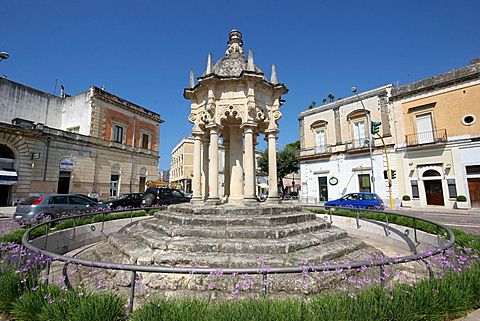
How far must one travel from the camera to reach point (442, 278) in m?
3.10

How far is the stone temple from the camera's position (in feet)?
13.9

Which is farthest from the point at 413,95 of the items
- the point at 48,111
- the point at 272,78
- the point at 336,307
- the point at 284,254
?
the point at 48,111

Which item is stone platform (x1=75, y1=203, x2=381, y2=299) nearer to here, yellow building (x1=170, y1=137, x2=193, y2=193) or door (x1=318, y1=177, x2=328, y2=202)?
door (x1=318, y1=177, x2=328, y2=202)

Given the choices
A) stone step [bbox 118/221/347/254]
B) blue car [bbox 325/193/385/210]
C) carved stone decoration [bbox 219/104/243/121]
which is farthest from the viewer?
blue car [bbox 325/193/385/210]

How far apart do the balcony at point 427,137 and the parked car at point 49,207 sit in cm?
2524

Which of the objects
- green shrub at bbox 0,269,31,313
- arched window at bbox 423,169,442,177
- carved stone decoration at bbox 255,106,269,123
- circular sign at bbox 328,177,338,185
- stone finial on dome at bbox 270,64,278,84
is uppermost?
stone finial on dome at bbox 270,64,278,84

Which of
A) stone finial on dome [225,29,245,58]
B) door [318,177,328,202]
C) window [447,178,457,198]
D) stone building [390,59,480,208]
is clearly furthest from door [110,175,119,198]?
window [447,178,457,198]

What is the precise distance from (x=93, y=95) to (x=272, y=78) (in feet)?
81.2

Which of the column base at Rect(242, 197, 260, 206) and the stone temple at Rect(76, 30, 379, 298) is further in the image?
the column base at Rect(242, 197, 260, 206)

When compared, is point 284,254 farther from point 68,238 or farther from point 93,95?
point 93,95

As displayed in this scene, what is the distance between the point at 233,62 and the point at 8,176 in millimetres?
22756

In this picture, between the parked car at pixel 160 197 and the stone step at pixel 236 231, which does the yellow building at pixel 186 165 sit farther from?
the stone step at pixel 236 231

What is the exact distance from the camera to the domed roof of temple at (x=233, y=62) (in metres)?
8.00

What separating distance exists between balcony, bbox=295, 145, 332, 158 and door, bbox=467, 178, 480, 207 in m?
11.8
